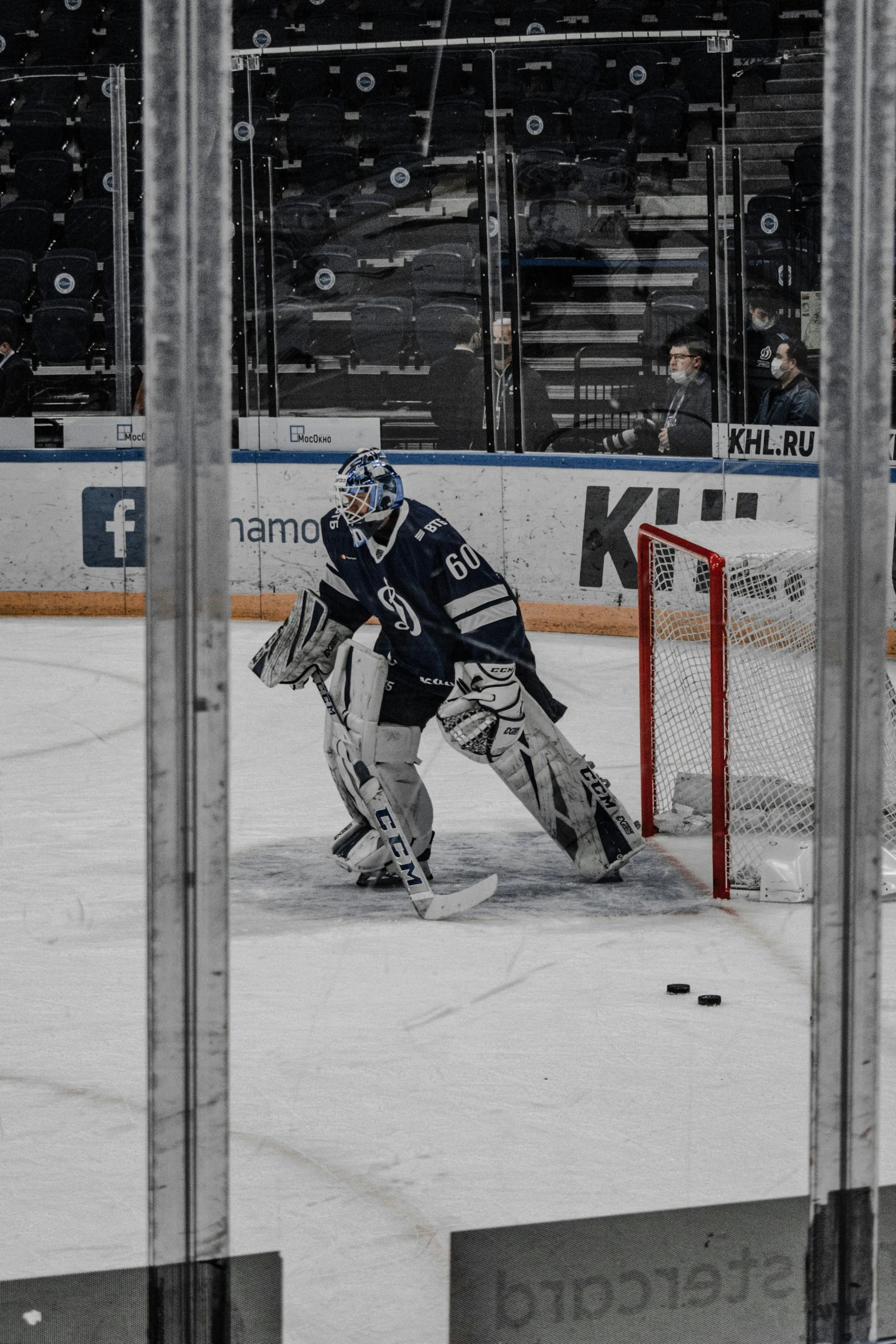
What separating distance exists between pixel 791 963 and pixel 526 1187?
4.00ft

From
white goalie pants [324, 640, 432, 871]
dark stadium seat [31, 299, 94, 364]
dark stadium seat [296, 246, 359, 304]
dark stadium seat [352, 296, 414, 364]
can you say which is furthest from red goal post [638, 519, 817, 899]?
dark stadium seat [31, 299, 94, 364]

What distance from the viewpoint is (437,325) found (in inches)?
343

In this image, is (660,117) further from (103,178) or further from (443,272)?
(103,178)

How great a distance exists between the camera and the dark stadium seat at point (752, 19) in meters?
10.8

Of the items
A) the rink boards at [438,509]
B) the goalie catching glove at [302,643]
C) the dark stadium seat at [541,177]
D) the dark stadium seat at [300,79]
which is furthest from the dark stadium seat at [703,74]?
the goalie catching glove at [302,643]

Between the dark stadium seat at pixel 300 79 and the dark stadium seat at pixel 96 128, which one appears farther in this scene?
the dark stadium seat at pixel 300 79

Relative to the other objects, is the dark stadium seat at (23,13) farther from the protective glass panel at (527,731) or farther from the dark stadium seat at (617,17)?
the dark stadium seat at (617,17)

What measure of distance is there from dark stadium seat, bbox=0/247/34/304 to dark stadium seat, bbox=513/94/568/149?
2.68 metres

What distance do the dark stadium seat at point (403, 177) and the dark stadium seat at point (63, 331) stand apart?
1.60 metres

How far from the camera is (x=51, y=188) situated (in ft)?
33.9

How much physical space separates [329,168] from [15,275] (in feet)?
5.76

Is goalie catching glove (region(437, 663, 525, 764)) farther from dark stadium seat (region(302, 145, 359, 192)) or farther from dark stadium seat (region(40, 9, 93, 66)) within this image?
dark stadium seat (region(40, 9, 93, 66))

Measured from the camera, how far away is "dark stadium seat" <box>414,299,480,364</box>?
8617 mm

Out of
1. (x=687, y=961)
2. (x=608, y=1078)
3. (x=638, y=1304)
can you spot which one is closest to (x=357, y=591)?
(x=687, y=961)
